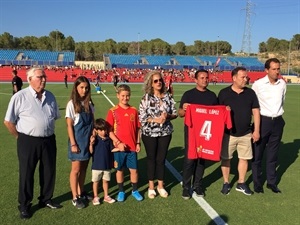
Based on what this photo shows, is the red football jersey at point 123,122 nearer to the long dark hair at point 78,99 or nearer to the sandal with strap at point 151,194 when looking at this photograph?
the long dark hair at point 78,99

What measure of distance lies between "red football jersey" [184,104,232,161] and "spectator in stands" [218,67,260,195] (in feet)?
0.93

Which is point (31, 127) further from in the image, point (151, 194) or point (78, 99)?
point (151, 194)

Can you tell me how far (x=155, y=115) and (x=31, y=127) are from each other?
180cm

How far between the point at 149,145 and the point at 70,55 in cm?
8651

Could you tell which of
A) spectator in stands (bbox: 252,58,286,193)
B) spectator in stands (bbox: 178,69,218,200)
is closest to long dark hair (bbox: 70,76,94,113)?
spectator in stands (bbox: 178,69,218,200)

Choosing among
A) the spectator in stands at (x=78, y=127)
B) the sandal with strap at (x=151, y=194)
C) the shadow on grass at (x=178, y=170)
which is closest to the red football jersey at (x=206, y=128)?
the sandal with strap at (x=151, y=194)

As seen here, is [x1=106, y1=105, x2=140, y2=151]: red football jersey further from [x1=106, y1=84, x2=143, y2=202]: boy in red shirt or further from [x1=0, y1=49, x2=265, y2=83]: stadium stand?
[x1=0, y1=49, x2=265, y2=83]: stadium stand

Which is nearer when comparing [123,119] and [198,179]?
[123,119]

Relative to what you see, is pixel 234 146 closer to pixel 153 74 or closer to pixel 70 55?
pixel 153 74

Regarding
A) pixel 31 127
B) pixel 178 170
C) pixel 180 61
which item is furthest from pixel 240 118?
pixel 180 61

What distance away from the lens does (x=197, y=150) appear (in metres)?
5.14

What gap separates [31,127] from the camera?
4.27 m

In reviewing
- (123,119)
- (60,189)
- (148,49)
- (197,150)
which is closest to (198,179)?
(197,150)

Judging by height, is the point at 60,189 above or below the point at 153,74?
below
